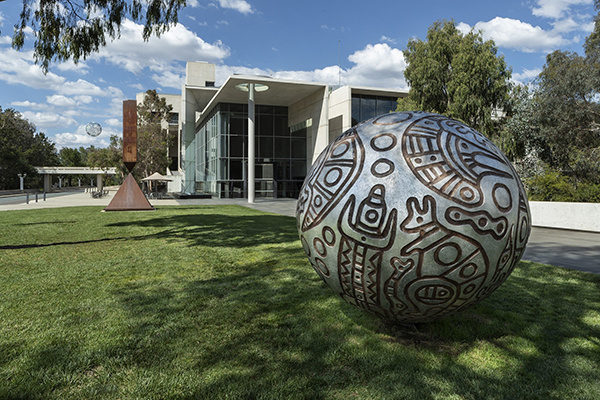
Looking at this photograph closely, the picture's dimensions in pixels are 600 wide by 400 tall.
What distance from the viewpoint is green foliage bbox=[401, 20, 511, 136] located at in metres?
22.4

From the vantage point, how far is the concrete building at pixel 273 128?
100ft

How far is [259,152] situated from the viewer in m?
36.1

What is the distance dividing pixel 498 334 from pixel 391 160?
2326mm

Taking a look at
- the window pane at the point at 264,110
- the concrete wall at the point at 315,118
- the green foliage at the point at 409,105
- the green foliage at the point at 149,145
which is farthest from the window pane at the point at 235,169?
the green foliage at the point at 409,105

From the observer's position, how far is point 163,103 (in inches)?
1832

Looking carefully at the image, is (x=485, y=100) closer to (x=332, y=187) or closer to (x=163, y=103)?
(x=332, y=187)

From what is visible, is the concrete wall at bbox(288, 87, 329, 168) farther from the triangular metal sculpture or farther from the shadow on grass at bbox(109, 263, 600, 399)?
the shadow on grass at bbox(109, 263, 600, 399)

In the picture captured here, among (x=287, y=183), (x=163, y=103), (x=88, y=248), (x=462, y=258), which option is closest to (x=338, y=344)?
(x=462, y=258)

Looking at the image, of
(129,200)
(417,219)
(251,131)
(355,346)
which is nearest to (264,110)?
(251,131)

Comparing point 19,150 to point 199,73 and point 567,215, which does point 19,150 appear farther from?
point 567,215

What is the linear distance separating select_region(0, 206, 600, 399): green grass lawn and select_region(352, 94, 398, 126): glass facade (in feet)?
91.9

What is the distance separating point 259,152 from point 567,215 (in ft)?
90.8

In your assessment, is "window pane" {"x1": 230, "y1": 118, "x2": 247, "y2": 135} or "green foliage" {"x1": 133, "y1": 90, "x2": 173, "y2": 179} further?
"green foliage" {"x1": 133, "y1": 90, "x2": 173, "y2": 179}

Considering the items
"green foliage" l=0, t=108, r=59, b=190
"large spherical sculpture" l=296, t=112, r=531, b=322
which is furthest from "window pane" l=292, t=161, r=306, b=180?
"green foliage" l=0, t=108, r=59, b=190
